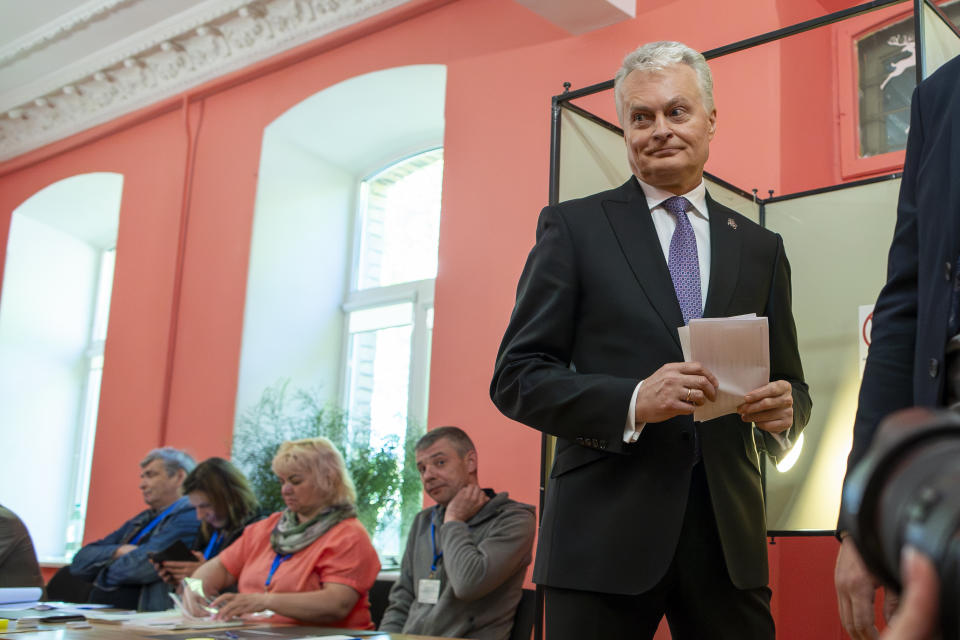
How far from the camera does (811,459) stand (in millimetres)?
2883

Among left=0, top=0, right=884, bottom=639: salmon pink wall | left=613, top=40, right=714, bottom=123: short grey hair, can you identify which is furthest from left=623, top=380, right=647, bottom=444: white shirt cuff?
left=0, top=0, right=884, bottom=639: salmon pink wall

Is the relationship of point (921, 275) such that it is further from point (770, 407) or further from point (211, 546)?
point (211, 546)

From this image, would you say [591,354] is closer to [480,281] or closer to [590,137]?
[590,137]

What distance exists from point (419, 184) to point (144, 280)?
80.7 inches

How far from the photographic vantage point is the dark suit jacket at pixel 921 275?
1148 mm

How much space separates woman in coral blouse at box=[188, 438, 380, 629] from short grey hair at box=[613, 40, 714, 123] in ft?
7.20

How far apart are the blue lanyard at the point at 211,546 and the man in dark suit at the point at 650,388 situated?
3129 mm

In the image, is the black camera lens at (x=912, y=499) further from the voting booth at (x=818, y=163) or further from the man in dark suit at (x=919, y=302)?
the voting booth at (x=818, y=163)

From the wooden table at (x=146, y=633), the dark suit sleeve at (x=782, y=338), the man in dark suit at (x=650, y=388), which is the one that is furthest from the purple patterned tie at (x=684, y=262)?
the wooden table at (x=146, y=633)

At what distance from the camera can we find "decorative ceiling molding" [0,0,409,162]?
20.1ft

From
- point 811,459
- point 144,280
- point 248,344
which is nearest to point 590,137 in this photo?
point 811,459

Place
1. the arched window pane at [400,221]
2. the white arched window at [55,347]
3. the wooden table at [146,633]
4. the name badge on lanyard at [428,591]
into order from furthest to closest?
the white arched window at [55,347]
the arched window pane at [400,221]
the name badge on lanyard at [428,591]
the wooden table at [146,633]

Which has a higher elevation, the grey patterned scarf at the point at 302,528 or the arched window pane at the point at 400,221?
the arched window pane at the point at 400,221

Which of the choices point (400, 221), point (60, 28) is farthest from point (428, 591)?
point (60, 28)
